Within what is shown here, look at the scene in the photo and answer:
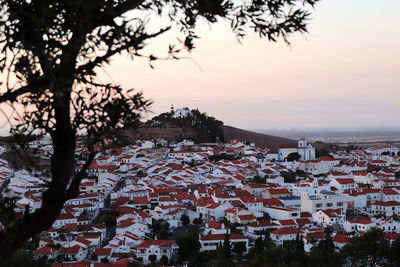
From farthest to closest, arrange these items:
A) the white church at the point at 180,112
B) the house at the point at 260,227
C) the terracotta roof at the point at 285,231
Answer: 1. the white church at the point at 180,112
2. the house at the point at 260,227
3. the terracotta roof at the point at 285,231

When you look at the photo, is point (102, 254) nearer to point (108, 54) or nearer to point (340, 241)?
point (340, 241)

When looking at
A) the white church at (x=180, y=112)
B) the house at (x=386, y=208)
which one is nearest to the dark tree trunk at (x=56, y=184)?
the house at (x=386, y=208)

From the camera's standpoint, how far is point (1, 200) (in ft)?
13.8

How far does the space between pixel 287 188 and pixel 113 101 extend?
35.5 metres

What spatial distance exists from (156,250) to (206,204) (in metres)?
9.13

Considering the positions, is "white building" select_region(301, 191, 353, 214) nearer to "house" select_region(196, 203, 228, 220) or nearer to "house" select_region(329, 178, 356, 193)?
"house" select_region(329, 178, 356, 193)

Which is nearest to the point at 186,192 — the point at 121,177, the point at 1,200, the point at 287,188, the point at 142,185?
the point at 142,185

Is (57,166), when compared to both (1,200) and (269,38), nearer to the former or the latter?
(1,200)

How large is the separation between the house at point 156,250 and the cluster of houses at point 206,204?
0.14 feet

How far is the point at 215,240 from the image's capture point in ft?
77.4

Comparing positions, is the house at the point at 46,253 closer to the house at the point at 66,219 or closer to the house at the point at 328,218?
the house at the point at 66,219

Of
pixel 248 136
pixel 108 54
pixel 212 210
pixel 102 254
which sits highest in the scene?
pixel 108 54

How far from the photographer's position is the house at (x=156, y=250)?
22141 millimetres

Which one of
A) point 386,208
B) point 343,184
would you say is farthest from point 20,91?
point 343,184
